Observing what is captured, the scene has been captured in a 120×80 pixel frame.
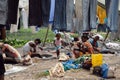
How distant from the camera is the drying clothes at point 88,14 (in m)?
9.78

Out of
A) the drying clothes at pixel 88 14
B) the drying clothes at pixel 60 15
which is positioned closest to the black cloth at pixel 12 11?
the drying clothes at pixel 60 15

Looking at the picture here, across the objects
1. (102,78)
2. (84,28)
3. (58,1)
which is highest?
(58,1)

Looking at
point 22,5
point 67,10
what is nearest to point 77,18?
point 67,10

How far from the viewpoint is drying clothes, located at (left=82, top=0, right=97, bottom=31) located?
9.78 m

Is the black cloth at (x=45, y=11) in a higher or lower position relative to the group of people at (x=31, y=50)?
higher

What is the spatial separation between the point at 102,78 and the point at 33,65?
8.58ft

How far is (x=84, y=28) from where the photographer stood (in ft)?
33.2

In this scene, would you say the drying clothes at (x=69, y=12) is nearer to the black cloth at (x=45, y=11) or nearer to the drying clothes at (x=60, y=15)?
the drying clothes at (x=60, y=15)

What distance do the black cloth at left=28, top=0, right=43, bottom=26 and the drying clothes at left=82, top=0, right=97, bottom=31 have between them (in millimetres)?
1526

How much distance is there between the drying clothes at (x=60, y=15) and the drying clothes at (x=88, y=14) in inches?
29.2

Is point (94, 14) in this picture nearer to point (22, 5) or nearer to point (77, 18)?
point (77, 18)

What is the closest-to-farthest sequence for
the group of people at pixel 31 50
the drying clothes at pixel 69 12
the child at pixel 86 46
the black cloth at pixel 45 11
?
the black cloth at pixel 45 11 < the drying clothes at pixel 69 12 < the group of people at pixel 31 50 < the child at pixel 86 46

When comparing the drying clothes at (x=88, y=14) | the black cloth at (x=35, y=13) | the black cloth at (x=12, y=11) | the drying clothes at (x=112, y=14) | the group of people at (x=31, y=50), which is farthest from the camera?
the group of people at (x=31, y=50)

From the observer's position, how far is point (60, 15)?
9.22 m
